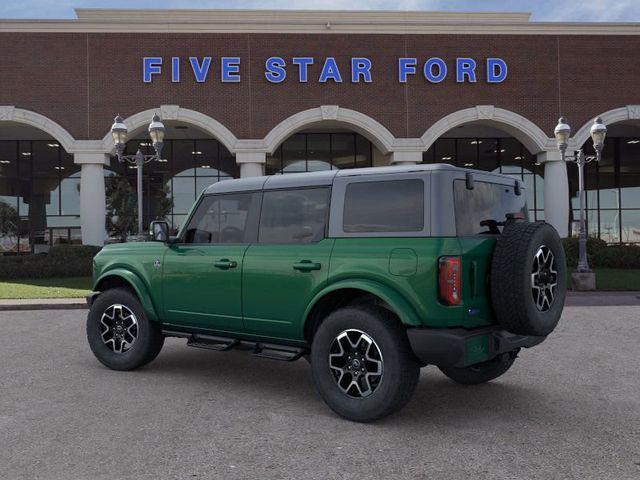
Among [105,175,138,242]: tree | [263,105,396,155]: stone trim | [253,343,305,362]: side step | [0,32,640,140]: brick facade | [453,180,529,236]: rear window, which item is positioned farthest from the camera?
[105,175,138,242]: tree

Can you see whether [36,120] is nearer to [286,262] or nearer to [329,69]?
[329,69]

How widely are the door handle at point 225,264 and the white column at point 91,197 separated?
18762 millimetres

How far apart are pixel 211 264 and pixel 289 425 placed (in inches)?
75.5

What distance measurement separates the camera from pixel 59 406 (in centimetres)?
514

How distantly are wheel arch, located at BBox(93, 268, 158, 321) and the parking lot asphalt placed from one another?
79 centimetres

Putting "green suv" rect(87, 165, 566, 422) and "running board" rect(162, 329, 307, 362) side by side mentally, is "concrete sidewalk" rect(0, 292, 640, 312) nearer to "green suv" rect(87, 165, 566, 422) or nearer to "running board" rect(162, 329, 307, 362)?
"running board" rect(162, 329, 307, 362)

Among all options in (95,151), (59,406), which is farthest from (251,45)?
(59,406)

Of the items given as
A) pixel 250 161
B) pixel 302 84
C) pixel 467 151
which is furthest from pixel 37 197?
pixel 467 151

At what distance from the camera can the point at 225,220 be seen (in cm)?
586

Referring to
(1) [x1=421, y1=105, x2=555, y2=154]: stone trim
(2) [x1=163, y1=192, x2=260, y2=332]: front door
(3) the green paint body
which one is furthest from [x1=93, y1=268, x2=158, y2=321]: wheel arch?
(1) [x1=421, y1=105, x2=555, y2=154]: stone trim

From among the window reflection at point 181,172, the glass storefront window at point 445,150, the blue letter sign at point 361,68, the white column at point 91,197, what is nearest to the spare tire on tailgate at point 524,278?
the blue letter sign at point 361,68

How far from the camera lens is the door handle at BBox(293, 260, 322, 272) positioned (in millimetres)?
4918

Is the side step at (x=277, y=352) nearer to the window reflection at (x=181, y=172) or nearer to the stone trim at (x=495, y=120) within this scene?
the stone trim at (x=495, y=120)

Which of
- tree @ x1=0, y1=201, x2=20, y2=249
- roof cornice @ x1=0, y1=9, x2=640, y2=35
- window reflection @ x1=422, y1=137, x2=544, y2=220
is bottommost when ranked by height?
Result: tree @ x1=0, y1=201, x2=20, y2=249
